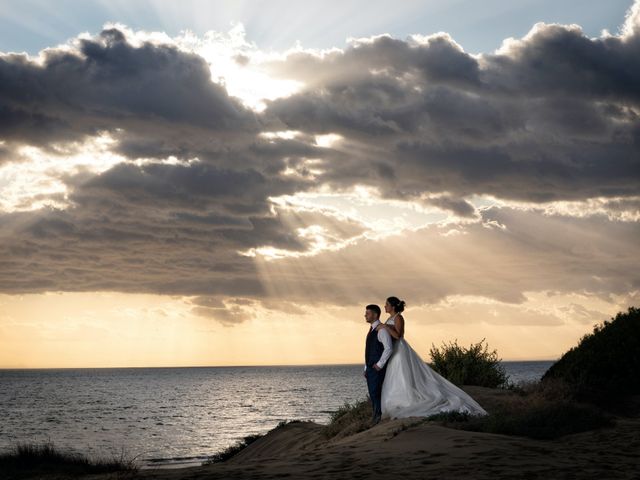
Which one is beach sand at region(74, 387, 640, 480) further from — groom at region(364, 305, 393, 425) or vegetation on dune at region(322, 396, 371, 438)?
vegetation on dune at region(322, 396, 371, 438)

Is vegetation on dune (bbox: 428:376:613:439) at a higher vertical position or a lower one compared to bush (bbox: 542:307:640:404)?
lower

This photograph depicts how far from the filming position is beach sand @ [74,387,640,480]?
37.1 feet

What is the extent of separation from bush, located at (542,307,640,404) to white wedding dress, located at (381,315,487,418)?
225 inches

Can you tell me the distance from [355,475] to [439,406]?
22.3 feet

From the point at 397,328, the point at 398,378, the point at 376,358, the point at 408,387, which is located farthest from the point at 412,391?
the point at 397,328

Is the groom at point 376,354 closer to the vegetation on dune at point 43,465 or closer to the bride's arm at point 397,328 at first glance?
the bride's arm at point 397,328

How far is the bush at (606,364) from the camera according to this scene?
74.0 ft

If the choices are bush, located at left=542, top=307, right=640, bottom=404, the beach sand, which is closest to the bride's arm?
the beach sand

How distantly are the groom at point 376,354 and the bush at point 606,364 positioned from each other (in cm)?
714

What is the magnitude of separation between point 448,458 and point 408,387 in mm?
5400

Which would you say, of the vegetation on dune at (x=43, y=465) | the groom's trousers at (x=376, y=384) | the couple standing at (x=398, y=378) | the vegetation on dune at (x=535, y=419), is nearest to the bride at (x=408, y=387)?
the couple standing at (x=398, y=378)

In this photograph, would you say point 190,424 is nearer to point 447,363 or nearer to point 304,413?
point 304,413

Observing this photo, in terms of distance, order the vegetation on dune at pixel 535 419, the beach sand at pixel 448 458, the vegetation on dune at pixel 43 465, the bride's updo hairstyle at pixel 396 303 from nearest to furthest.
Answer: the beach sand at pixel 448 458, the vegetation on dune at pixel 535 419, the bride's updo hairstyle at pixel 396 303, the vegetation on dune at pixel 43 465

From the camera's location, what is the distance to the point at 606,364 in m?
24.0
